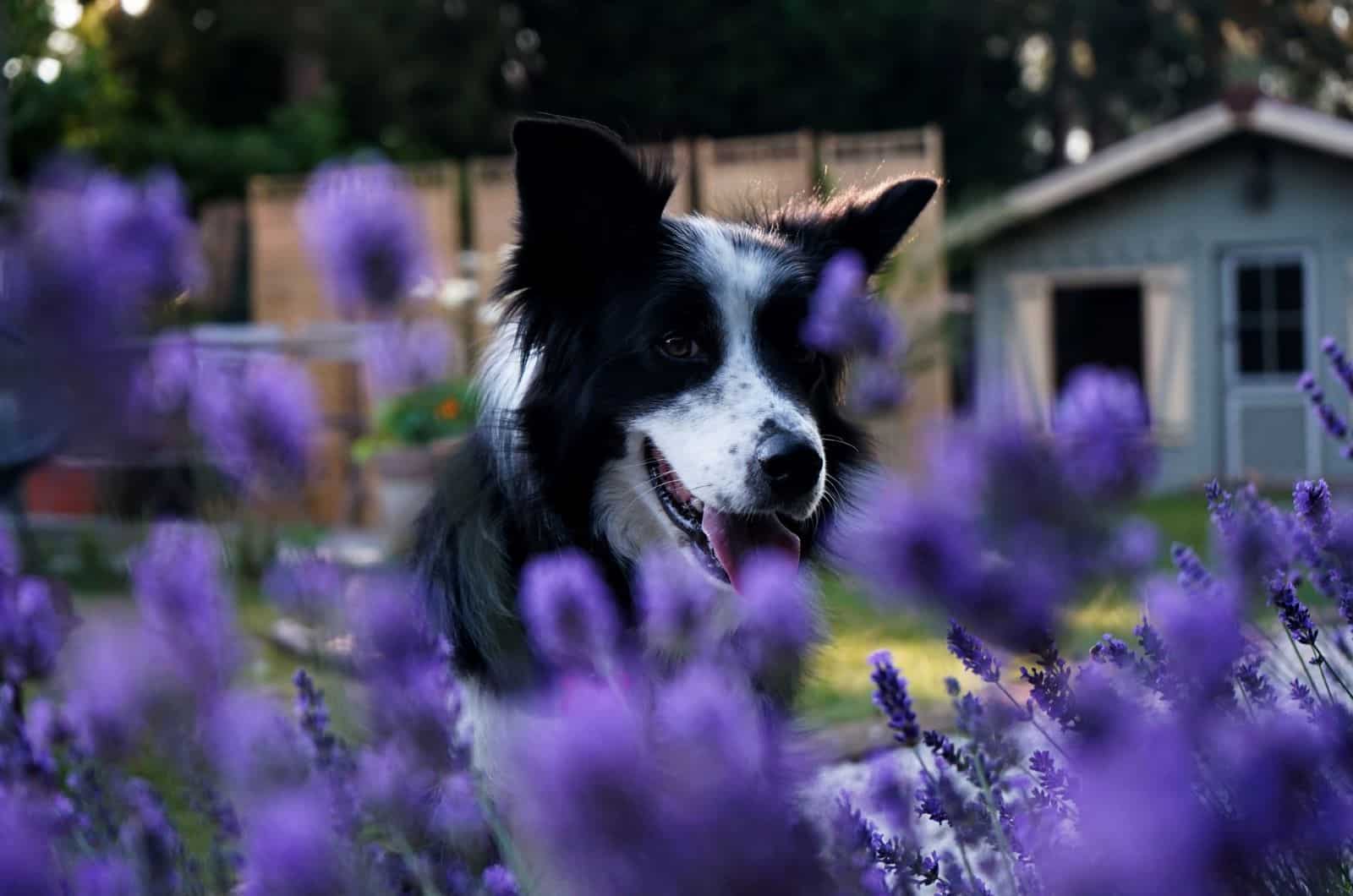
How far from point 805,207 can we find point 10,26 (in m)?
2.04

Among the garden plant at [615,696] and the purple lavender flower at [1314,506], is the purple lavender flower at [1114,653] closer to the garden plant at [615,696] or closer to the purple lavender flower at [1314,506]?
the garden plant at [615,696]

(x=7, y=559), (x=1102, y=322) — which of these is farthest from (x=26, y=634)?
(x=1102, y=322)

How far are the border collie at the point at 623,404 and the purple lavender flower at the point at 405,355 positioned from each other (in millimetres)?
872

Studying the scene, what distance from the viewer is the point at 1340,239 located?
12.9m

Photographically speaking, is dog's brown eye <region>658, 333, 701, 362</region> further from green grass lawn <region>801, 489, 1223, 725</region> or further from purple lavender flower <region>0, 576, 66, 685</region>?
purple lavender flower <region>0, 576, 66, 685</region>

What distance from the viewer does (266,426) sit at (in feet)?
3.70

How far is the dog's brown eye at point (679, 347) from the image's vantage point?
253 cm

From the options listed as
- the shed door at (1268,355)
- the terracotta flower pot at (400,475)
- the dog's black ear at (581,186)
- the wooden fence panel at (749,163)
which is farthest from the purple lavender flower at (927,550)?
the shed door at (1268,355)

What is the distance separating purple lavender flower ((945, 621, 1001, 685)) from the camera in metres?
1.35

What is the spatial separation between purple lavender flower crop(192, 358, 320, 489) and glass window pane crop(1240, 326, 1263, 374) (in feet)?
44.0

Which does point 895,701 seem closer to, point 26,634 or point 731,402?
point 26,634

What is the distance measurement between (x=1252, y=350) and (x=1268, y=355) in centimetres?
15

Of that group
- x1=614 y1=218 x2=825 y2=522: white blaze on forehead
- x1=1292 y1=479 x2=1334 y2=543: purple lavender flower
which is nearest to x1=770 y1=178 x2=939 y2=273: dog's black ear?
x1=614 y1=218 x2=825 y2=522: white blaze on forehead

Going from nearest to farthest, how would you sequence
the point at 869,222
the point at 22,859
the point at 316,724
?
the point at 22,859 < the point at 316,724 < the point at 869,222
